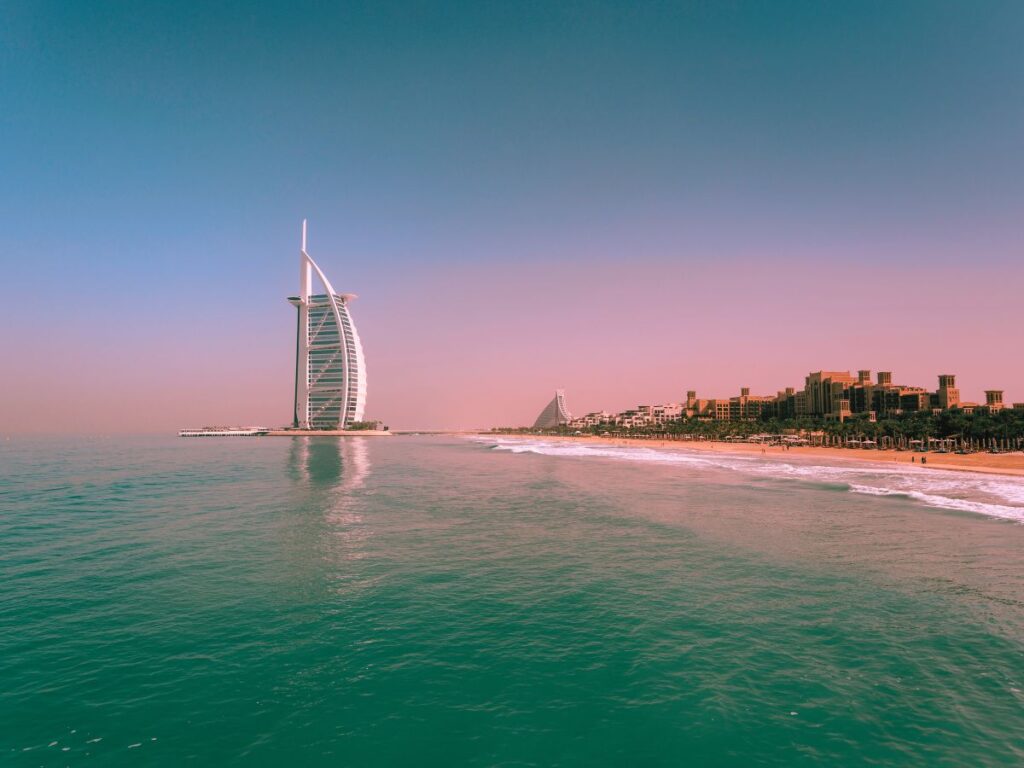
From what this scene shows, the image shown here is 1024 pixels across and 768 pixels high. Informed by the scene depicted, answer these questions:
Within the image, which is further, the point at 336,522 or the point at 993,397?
the point at 993,397

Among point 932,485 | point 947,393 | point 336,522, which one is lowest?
point 932,485

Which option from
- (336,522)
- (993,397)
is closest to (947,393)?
(993,397)

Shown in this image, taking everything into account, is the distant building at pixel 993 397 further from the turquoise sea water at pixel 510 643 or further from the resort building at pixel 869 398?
the turquoise sea water at pixel 510 643

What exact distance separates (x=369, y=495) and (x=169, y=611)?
23.3 meters

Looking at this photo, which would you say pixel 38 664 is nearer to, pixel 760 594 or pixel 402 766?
pixel 402 766

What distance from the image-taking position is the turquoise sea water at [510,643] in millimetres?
8320

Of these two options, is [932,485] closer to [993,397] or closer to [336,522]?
[336,522]

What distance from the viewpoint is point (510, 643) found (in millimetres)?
11758

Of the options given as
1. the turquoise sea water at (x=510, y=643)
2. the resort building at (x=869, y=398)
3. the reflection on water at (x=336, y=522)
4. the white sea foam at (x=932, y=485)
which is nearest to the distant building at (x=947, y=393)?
the resort building at (x=869, y=398)

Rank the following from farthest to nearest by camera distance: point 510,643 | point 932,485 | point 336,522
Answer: point 932,485, point 336,522, point 510,643

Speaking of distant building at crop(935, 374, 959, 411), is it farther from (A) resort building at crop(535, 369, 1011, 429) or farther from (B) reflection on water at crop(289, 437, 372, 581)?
(B) reflection on water at crop(289, 437, 372, 581)

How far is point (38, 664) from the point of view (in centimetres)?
1082

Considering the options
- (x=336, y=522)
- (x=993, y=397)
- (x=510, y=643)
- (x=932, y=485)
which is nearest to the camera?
(x=510, y=643)

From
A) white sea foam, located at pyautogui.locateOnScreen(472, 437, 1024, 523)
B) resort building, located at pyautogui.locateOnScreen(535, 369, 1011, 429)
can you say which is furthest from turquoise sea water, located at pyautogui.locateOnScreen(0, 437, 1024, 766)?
resort building, located at pyautogui.locateOnScreen(535, 369, 1011, 429)
